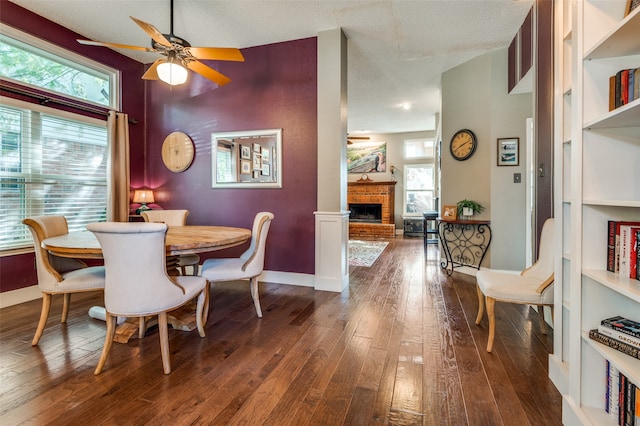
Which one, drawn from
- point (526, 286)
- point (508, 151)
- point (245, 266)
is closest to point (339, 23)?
point (508, 151)

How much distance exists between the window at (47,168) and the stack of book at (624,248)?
471 centimetres

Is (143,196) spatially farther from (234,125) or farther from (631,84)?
(631,84)

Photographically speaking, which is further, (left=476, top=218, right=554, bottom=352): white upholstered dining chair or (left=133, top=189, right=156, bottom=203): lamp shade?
(left=133, top=189, right=156, bottom=203): lamp shade

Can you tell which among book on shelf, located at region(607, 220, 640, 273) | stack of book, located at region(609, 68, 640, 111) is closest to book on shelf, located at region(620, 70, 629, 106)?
stack of book, located at region(609, 68, 640, 111)

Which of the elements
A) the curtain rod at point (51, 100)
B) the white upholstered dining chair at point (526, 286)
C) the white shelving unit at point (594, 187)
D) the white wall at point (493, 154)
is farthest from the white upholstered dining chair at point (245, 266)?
the white wall at point (493, 154)

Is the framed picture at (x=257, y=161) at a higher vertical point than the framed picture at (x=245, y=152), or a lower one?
lower

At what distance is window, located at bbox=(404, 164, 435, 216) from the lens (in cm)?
838

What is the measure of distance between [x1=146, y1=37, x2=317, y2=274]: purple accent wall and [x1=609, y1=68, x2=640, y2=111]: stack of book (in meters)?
2.65

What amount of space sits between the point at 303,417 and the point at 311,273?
222 cm

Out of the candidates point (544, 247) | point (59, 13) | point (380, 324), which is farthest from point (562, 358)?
point (59, 13)

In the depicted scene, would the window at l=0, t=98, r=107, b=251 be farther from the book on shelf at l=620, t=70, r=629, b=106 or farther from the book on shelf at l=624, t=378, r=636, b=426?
the book on shelf at l=624, t=378, r=636, b=426

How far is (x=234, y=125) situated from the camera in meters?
3.91

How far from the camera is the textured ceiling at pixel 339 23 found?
295cm

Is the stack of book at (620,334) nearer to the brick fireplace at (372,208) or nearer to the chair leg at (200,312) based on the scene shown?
the chair leg at (200,312)
